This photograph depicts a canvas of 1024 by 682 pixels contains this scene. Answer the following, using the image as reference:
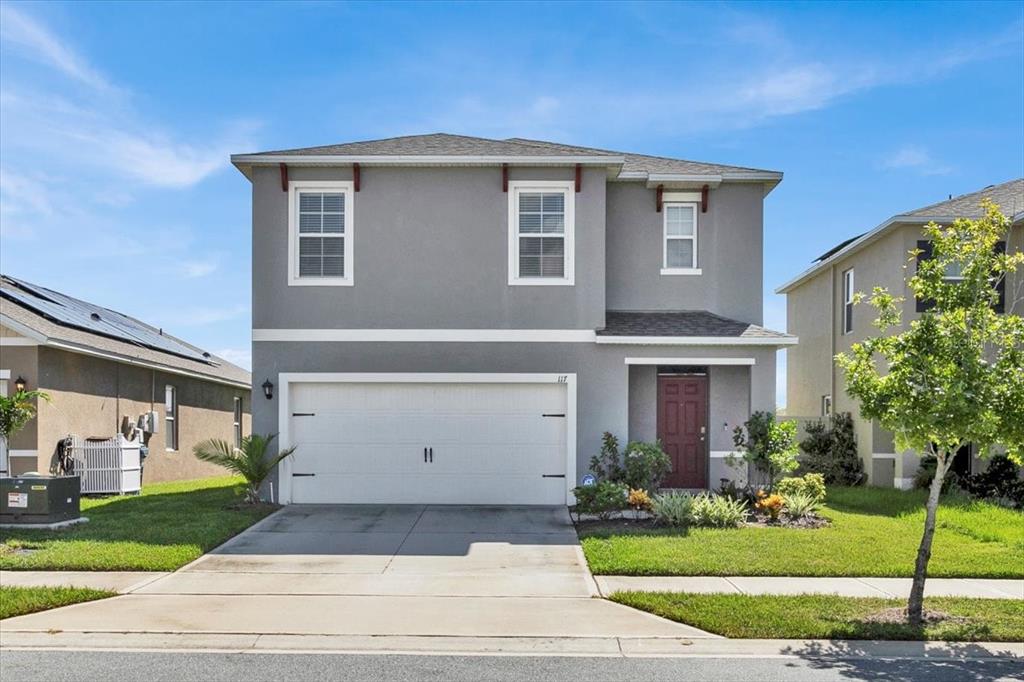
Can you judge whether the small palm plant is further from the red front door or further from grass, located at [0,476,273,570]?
the red front door

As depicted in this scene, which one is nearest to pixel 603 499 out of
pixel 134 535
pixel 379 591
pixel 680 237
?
pixel 379 591

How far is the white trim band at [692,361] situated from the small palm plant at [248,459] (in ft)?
20.9

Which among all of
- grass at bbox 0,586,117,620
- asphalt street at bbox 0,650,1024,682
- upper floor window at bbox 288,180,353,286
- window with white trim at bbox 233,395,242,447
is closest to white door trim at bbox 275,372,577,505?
upper floor window at bbox 288,180,353,286

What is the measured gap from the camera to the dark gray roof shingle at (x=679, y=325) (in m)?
14.8

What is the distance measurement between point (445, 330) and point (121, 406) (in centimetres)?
889

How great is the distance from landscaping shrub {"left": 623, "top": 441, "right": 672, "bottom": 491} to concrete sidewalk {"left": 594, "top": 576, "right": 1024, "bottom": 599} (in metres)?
4.15

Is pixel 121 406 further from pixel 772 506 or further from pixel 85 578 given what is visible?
pixel 772 506

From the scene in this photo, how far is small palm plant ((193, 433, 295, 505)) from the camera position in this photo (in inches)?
550

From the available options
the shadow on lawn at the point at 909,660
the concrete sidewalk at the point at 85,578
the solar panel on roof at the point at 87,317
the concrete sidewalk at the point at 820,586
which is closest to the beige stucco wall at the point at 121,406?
the solar panel on roof at the point at 87,317

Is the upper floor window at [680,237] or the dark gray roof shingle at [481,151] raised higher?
the dark gray roof shingle at [481,151]

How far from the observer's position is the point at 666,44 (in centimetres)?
1312

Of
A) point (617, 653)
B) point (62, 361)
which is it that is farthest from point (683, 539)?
point (62, 361)

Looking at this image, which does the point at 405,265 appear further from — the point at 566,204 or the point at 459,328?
the point at 566,204

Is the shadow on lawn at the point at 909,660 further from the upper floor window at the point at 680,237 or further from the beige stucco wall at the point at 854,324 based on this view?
the upper floor window at the point at 680,237
